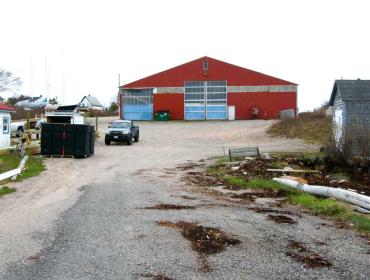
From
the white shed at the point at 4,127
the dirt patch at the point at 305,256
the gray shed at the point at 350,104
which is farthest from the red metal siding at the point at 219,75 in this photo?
the dirt patch at the point at 305,256

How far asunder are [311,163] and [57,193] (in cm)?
1161

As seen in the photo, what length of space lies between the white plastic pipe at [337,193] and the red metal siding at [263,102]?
4904 centimetres

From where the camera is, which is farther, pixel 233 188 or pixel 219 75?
pixel 219 75

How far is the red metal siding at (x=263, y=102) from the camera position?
62.8 meters

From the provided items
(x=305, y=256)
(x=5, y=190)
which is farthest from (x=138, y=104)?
(x=305, y=256)

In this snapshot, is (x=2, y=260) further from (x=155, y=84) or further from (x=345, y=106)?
(x=155, y=84)

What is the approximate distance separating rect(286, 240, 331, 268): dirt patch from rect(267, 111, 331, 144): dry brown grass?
106 feet

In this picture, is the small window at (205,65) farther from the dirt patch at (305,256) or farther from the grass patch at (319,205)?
the dirt patch at (305,256)

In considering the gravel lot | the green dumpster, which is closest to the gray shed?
the gravel lot

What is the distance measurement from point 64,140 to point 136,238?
19.9m

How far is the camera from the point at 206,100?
209 ft

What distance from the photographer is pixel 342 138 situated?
793 inches

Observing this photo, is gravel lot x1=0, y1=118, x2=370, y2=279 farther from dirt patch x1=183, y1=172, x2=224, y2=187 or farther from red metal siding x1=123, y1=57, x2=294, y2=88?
red metal siding x1=123, y1=57, x2=294, y2=88

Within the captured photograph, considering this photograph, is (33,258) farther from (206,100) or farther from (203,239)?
(206,100)
